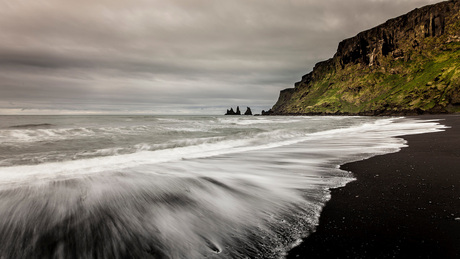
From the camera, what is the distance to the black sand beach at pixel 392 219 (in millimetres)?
1972

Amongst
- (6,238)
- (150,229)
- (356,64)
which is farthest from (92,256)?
(356,64)

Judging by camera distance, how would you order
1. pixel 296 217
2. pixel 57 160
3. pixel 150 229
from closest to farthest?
1. pixel 150 229
2. pixel 296 217
3. pixel 57 160

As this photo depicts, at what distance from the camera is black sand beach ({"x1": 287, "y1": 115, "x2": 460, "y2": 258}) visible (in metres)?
1.97

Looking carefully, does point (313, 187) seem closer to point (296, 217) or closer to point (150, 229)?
point (296, 217)

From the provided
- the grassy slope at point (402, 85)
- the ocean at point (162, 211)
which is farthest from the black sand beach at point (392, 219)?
the grassy slope at point (402, 85)

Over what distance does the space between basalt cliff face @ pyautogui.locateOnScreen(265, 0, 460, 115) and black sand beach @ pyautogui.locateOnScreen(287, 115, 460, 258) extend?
8650 cm

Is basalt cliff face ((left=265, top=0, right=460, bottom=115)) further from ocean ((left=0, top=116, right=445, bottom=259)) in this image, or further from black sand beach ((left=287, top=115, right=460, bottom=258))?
ocean ((left=0, top=116, right=445, bottom=259))

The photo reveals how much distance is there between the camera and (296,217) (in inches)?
111

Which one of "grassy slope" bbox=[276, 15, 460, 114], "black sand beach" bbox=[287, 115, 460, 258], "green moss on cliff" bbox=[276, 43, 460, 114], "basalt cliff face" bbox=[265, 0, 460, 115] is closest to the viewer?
"black sand beach" bbox=[287, 115, 460, 258]

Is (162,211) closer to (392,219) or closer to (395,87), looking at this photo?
(392,219)

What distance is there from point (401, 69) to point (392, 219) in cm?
13936

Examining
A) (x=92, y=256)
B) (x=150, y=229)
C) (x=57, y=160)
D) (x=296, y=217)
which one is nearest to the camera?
(x=92, y=256)

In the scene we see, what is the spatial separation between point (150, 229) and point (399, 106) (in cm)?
10545

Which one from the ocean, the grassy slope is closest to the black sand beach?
→ the ocean
